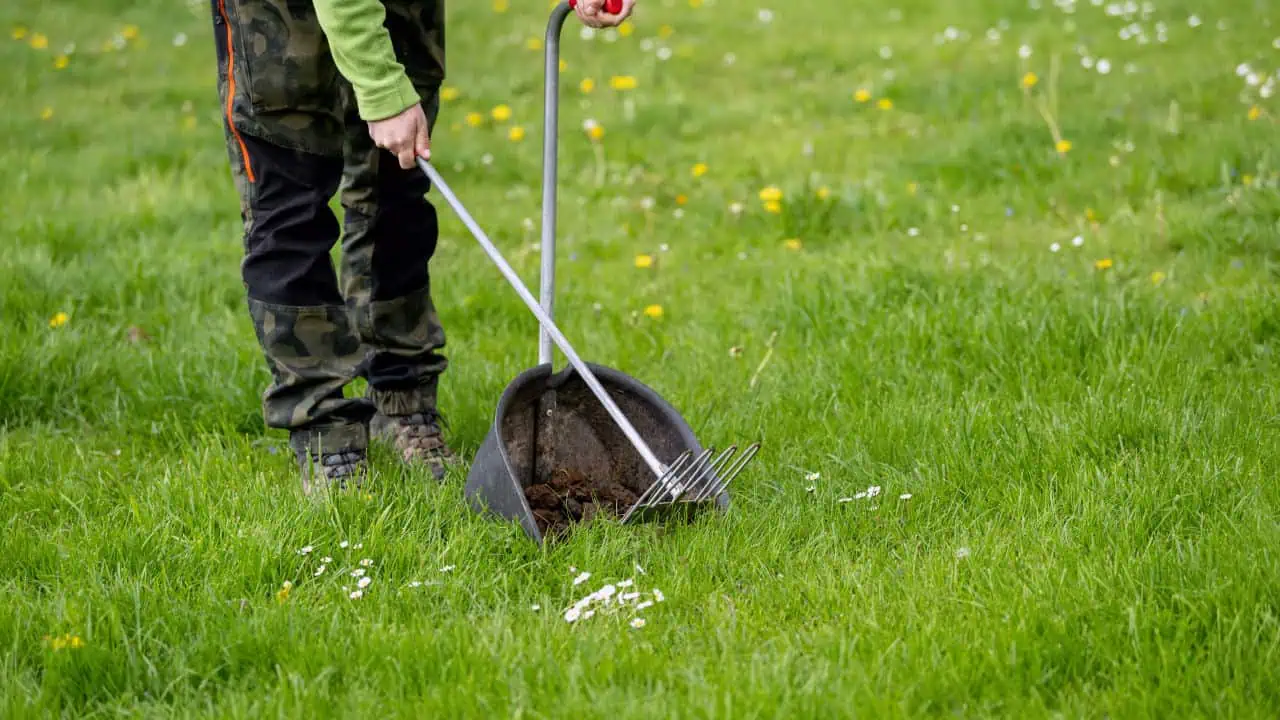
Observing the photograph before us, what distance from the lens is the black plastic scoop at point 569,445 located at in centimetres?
277

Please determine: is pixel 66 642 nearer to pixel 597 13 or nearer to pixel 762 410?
pixel 597 13

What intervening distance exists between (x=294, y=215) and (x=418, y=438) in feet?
2.28

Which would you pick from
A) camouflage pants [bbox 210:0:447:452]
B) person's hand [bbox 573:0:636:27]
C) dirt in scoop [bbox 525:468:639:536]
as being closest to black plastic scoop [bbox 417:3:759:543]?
dirt in scoop [bbox 525:468:639:536]

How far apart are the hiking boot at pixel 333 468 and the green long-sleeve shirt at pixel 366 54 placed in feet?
2.82

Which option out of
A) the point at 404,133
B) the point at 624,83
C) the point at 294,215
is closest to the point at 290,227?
the point at 294,215

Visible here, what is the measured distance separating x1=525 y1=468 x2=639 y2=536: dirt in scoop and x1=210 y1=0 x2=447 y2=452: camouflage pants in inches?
20.3

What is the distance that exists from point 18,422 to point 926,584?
264 cm

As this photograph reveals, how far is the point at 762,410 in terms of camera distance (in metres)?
3.51

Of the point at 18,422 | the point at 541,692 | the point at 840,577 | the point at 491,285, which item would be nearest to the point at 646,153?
the point at 491,285

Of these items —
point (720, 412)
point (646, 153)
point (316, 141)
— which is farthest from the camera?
A: point (646, 153)

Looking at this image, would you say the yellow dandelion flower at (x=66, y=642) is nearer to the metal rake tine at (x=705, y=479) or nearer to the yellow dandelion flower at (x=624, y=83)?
the metal rake tine at (x=705, y=479)

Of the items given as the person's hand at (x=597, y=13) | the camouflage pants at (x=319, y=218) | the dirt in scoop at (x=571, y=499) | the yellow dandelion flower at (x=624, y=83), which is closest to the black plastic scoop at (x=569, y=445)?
the dirt in scoop at (x=571, y=499)

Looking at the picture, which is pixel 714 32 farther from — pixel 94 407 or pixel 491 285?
pixel 94 407

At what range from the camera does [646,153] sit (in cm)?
614
